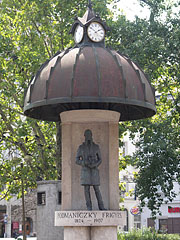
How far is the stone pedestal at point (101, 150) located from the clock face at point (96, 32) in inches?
75.9

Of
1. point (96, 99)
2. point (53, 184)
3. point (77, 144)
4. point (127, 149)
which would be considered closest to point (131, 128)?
point (53, 184)

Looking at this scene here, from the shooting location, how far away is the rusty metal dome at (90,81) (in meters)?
11.0

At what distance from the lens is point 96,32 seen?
12664 millimetres

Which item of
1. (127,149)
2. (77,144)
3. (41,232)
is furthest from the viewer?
(127,149)

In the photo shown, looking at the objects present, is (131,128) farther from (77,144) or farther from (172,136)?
(77,144)

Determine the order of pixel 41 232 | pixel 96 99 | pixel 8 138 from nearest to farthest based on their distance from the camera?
pixel 96 99 < pixel 41 232 < pixel 8 138

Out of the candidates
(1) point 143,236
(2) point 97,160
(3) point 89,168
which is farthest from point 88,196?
(1) point 143,236

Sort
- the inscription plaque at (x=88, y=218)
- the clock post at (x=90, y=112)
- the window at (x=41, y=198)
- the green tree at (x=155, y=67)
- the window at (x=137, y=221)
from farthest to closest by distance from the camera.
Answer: the window at (x=137, y=221)
the green tree at (x=155, y=67)
the window at (x=41, y=198)
the inscription plaque at (x=88, y=218)
the clock post at (x=90, y=112)

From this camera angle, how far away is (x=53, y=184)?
59.7 ft

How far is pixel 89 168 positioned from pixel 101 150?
104 cm

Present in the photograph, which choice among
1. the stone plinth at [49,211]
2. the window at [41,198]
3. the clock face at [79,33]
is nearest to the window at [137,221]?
the window at [41,198]

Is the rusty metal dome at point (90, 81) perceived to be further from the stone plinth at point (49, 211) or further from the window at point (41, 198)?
the window at point (41, 198)

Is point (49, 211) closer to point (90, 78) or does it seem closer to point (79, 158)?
point (79, 158)

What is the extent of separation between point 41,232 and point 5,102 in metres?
7.77
